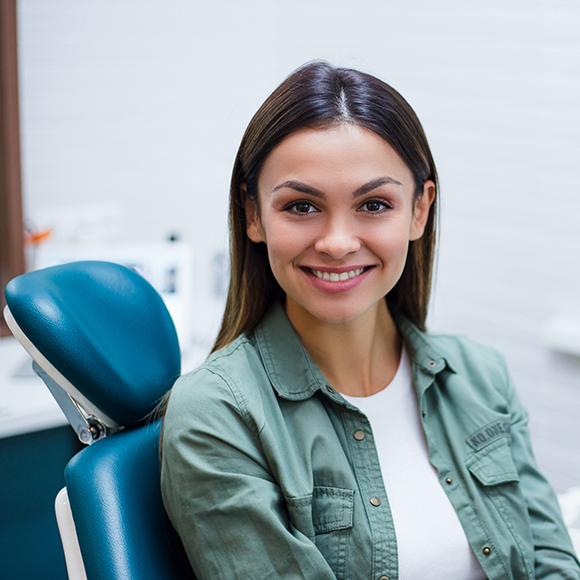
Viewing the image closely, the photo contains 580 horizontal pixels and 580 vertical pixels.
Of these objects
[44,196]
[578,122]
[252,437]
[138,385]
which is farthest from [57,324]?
[578,122]

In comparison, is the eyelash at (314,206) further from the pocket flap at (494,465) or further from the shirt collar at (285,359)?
the pocket flap at (494,465)

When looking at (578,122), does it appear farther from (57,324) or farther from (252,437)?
(57,324)

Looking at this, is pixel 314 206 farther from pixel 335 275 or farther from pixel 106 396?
pixel 106 396

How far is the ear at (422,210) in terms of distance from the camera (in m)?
1.15

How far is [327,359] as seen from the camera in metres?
1.16

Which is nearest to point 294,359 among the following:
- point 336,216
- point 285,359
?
point 285,359

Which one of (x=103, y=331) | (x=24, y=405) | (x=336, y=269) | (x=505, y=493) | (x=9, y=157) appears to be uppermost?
(x=9, y=157)

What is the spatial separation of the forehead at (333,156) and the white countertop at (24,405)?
1.03 meters

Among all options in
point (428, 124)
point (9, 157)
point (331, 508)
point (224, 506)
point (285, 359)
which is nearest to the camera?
point (224, 506)

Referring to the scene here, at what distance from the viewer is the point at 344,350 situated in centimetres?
117

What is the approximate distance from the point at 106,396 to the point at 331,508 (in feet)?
1.27

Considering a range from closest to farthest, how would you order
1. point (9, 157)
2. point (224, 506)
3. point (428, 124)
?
1. point (224, 506)
2. point (9, 157)
3. point (428, 124)

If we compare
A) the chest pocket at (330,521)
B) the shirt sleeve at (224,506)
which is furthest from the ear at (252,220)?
the chest pocket at (330,521)

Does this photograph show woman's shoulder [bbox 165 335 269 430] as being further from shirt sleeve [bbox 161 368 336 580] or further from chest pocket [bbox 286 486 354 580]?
chest pocket [bbox 286 486 354 580]
